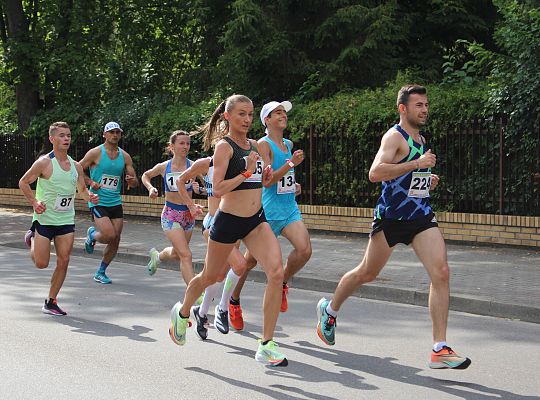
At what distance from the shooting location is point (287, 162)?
7.63 m

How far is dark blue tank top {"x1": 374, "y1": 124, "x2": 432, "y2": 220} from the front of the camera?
6699mm

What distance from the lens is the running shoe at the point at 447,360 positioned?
20.6 feet

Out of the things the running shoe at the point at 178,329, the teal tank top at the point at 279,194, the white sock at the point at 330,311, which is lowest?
the running shoe at the point at 178,329

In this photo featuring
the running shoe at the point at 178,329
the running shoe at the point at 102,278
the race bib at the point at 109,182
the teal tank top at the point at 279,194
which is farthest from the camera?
the race bib at the point at 109,182

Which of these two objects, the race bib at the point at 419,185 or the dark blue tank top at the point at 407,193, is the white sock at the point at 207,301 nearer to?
the dark blue tank top at the point at 407,193

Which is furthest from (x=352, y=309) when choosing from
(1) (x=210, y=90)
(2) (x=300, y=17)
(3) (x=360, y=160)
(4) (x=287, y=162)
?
(1) (x=210, y=90)

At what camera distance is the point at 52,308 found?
904 cm

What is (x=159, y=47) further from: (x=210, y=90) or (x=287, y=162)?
(x=287, y=162)

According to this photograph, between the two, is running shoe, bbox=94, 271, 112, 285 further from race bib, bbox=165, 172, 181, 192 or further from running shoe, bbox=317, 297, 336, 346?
running shoe, bbox=317, 297, 336, 346

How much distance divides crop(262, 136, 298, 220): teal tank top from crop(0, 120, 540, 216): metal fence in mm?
4786

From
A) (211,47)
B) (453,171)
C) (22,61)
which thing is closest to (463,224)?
(453,171)

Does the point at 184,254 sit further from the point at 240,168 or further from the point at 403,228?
the point at 403,228

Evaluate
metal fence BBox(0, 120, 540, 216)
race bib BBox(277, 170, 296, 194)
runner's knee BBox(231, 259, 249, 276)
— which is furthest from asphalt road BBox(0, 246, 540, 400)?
metal fence BBox(0, 120, 540, 216)

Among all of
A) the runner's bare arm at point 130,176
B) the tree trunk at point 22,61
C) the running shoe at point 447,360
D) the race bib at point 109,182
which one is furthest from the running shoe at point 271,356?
the tree trunk at point 22,61
